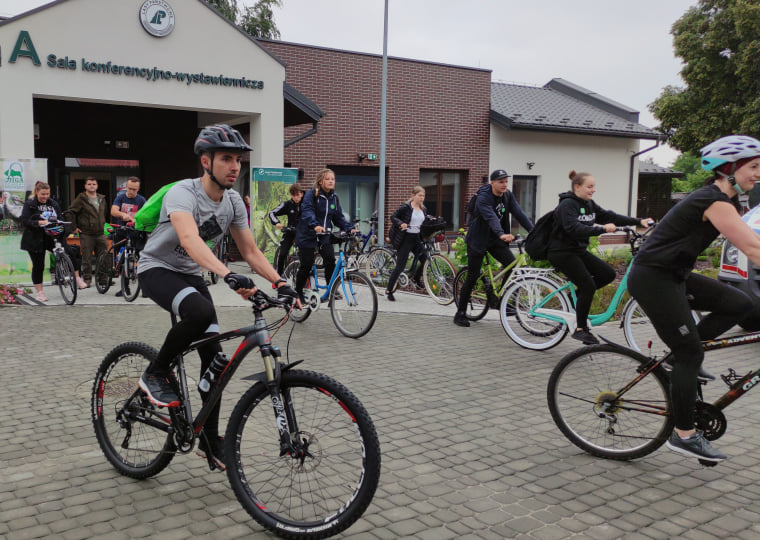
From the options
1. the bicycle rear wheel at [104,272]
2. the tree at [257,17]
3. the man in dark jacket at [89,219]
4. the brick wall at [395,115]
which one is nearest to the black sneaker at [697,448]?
the bicycle rear wheel at [104,272]

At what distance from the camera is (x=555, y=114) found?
2353 centimetres

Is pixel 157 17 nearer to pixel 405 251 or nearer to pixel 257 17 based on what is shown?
pixel 405 251

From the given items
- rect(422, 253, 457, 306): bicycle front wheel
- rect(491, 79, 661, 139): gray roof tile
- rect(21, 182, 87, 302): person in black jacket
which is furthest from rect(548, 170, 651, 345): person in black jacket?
rect(491, 79, 661, 139): gray roof tile

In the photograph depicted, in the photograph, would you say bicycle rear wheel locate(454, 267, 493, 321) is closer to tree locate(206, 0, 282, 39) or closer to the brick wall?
the brick wall

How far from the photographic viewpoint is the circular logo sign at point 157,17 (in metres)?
12.9

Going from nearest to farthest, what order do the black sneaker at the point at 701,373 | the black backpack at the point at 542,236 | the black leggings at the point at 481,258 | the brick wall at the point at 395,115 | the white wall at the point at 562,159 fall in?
the black sneaker at the point at 701,373 < the black backpack at the point at 542,236 < the black leggings at the point at 481,258 < the brick wall at the point at 395,115 < the white wall at the point at 562,159

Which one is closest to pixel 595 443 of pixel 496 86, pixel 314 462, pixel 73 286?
pixel 314 462

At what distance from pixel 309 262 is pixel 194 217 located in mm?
5148

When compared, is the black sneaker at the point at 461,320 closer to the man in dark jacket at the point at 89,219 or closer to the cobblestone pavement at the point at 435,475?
the cobblestone pavement at the point at 435,475

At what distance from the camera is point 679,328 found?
386 centimetres

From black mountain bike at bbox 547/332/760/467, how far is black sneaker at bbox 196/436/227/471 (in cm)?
209

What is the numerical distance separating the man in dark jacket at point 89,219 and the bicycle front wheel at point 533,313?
740 centimetres

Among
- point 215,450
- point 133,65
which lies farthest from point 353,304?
point 133,65

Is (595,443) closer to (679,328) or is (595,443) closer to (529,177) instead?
(679,328)
